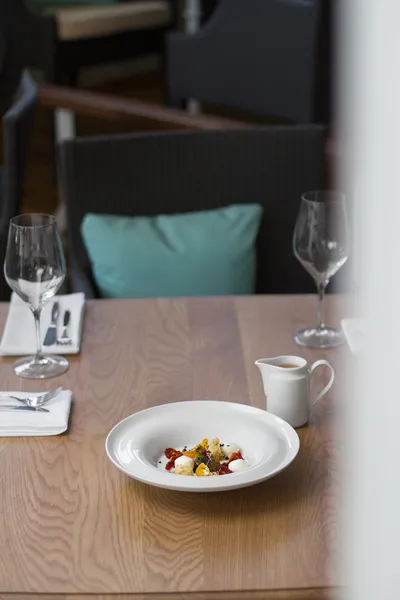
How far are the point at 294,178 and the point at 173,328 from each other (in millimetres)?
757

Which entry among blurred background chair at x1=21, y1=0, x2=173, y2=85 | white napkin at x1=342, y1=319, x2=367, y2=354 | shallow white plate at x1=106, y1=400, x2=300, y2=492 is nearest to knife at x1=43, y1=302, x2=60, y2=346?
shallow white plate at x1=106, y1=400, x2=300, y2=492

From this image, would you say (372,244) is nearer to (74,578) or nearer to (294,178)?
(74,578)

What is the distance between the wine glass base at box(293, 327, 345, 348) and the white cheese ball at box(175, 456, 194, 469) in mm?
457

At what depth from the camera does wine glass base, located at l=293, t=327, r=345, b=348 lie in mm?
1430

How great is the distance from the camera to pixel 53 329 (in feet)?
4.88

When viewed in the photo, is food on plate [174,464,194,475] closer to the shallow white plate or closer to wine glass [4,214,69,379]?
the shallow white plate

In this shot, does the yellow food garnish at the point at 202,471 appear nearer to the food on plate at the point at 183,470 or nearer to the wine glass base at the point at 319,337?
the food on plate at the point at 183,470

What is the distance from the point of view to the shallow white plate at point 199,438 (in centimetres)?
96

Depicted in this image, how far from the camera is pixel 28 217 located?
1.40m

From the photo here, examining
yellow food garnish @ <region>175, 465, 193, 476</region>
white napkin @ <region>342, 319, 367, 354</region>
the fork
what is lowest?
the fork

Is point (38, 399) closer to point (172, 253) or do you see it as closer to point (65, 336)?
point (65, 336)

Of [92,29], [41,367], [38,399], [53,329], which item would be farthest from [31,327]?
[92,29]

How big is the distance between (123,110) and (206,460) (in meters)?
2.40

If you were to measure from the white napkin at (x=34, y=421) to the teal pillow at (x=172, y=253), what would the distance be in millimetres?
828
